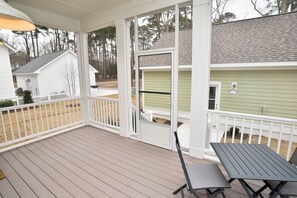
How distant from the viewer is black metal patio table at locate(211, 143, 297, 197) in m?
1.30

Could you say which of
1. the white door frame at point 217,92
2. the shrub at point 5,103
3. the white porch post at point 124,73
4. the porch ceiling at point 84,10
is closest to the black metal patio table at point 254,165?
the white porch post at point 124,73

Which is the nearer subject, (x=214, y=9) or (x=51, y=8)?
(x=214, y=9)

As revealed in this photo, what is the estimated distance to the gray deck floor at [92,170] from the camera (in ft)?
6.57

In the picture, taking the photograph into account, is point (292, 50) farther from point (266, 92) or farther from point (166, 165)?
point (166, 165)

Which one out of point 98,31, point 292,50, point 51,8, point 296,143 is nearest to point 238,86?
point 292,50

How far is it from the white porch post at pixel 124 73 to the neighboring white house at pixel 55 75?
10.3 feet

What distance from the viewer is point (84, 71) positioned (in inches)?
176

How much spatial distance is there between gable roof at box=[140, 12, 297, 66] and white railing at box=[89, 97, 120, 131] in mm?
1599

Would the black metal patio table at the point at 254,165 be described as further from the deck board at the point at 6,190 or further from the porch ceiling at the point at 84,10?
the deck board at the point at 6,190

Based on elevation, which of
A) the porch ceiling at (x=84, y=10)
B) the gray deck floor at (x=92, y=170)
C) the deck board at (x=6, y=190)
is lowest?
the deck board at (x=6, y=190)

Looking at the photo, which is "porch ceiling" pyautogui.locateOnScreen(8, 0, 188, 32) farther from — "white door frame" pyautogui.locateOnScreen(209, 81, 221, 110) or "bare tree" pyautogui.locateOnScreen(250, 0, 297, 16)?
"white door frame" pyautogui.locateOnScreen(209, 81, 221, 110)

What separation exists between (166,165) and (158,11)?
3043 mm

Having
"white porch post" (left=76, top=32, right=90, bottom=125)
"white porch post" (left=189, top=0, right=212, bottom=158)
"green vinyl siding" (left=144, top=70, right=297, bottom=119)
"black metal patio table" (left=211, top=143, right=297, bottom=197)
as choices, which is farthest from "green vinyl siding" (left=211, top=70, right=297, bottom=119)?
"white porch post" (left=76, top=32, right=90, bottom=125)

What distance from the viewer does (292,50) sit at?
372 cm
